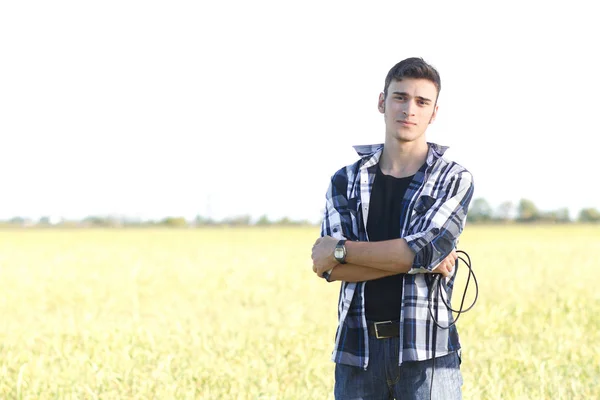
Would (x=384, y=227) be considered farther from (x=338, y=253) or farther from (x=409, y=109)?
(x=409, y=109)

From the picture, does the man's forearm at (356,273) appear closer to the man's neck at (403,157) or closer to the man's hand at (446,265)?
the man's hand at (446,265)

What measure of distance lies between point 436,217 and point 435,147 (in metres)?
0.40

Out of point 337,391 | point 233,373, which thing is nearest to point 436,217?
point 337,391

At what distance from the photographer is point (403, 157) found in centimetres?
365

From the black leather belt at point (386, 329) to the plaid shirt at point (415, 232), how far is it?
0.05 metres

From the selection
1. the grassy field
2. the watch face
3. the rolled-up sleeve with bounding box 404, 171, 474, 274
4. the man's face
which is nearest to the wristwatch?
the watch face

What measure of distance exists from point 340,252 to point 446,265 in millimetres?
512

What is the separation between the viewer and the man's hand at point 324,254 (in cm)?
356

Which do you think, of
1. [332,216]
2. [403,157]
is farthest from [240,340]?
[403,157]

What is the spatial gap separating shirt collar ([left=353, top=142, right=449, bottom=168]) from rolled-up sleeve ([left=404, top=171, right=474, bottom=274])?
14 centimetres

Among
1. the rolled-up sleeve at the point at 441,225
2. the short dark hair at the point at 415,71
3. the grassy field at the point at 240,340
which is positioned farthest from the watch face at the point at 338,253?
the grassy field at the point at 240,340

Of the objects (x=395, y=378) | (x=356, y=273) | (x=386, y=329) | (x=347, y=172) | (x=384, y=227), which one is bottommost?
(x=395, y=378)

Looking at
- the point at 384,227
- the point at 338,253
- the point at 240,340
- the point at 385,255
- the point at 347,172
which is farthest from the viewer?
the point at 240,340

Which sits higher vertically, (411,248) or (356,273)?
(411,248)
